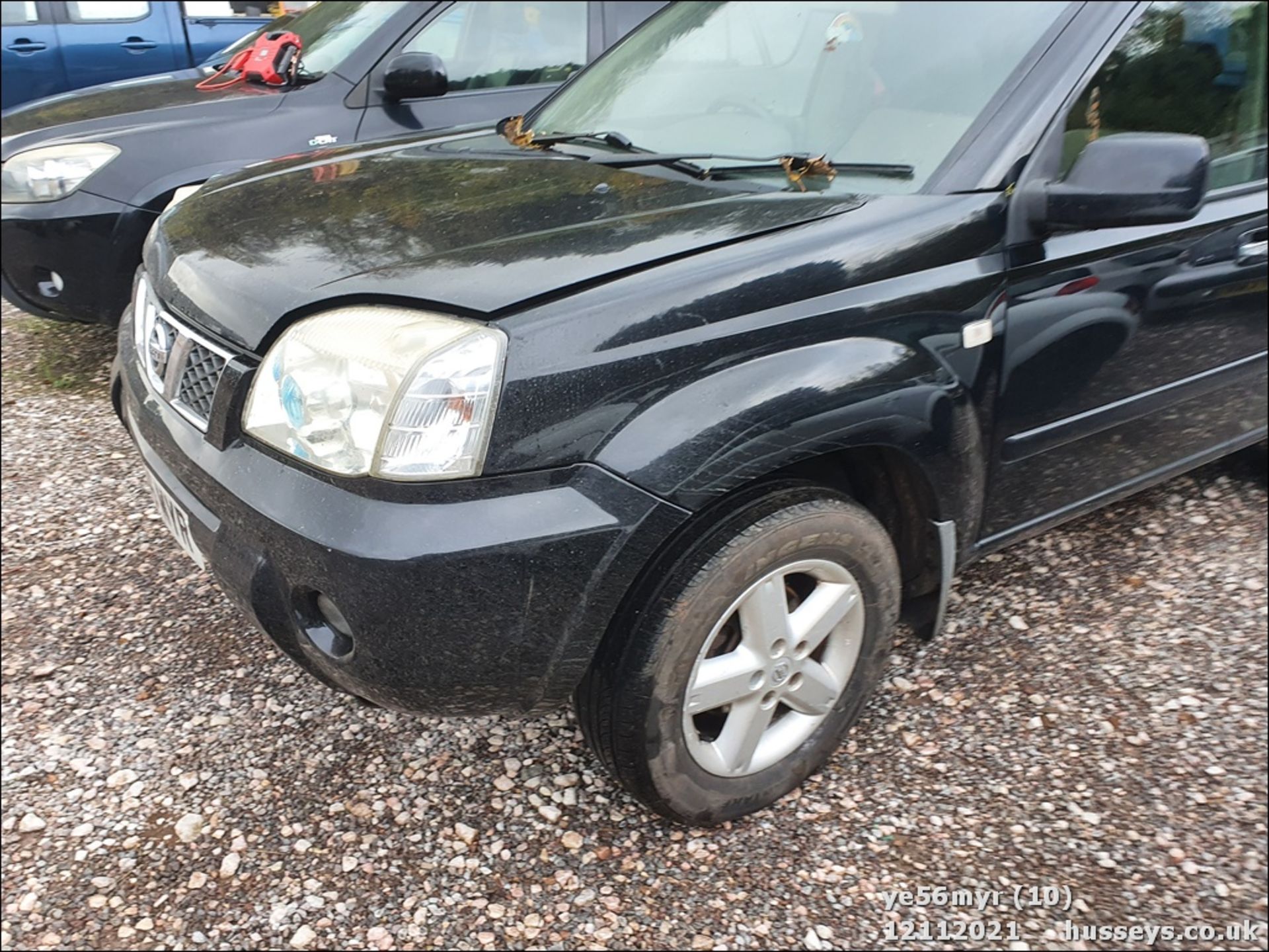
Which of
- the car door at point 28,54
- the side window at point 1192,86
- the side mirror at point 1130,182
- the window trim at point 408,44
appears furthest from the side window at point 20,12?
the side mirror at point 1130,182

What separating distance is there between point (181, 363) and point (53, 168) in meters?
2.31

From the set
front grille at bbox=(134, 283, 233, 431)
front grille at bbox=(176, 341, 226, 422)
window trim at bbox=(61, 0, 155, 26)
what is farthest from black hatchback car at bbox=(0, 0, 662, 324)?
window trim at bbox=(61, 0, 155, 26)

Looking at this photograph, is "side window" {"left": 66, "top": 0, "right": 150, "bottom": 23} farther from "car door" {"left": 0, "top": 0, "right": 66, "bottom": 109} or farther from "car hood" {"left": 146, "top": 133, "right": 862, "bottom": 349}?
"car hood" {"left": 146, "top": 133, "right": 862, "bottom": 349}

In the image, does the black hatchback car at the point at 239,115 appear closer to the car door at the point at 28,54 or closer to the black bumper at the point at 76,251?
the black bumper at the point at 76,251

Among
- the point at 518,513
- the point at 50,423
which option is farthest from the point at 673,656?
the point at 50,423

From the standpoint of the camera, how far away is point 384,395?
1591 millimetres

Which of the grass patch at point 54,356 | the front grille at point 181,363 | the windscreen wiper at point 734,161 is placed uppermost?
the windscreen wiper at point 734,161

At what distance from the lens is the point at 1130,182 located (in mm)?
1962

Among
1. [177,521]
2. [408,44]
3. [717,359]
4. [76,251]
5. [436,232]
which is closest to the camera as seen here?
[717,359]

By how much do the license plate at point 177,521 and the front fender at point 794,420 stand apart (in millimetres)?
891

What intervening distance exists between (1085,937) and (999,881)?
0.58ft

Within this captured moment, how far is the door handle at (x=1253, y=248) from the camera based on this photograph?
256cm

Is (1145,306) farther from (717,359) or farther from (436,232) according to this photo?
(436,232)

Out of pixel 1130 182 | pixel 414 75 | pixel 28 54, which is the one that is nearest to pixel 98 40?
pixel 28 54
